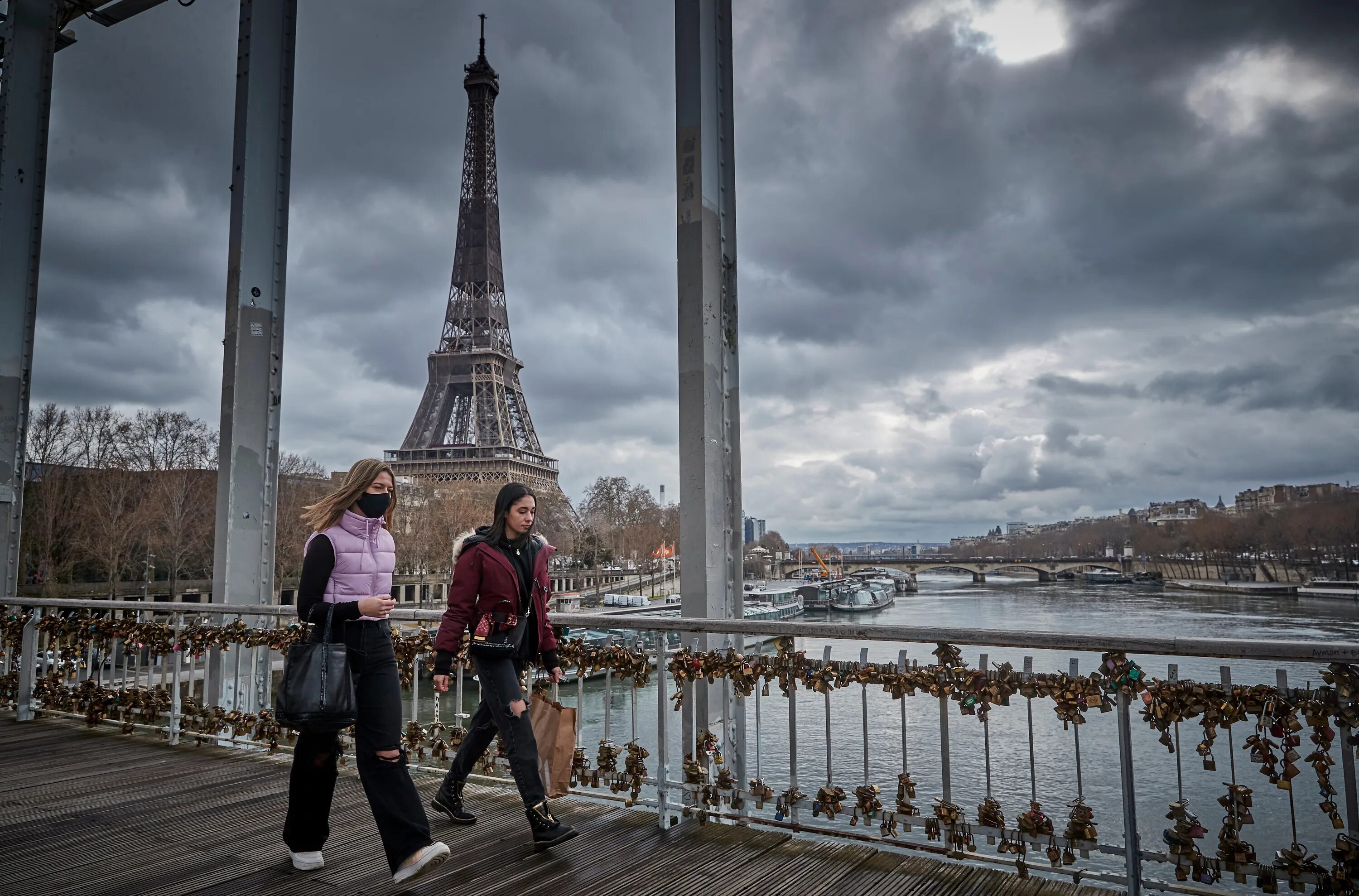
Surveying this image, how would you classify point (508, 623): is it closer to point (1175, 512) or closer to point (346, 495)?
point (346, 495)

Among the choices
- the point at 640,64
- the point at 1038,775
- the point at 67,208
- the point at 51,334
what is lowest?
the point at 1038,775

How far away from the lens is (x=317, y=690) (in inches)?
111

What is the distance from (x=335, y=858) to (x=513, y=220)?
109839mm

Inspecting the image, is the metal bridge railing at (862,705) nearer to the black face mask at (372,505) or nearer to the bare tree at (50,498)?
the black face mask at (372,505)

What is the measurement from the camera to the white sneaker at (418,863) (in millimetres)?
2943

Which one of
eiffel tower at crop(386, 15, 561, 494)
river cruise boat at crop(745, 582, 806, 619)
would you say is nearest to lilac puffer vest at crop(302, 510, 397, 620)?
river cruise boat at crop(745, 582, 806, 619)

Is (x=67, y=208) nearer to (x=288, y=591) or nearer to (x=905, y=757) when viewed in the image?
(x=905, y=757)

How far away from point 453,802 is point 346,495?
5.39 feet

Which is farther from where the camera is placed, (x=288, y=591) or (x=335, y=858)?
(x=288, y=591)

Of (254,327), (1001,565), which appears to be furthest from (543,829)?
(1001,565)

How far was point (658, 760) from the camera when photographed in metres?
3.67

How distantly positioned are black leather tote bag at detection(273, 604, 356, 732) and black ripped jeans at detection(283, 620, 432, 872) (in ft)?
0.32

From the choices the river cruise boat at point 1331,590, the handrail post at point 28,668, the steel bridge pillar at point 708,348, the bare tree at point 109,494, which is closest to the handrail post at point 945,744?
the steel bridge pillar at point 708,348

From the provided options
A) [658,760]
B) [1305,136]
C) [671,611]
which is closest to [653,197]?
[671,611]
